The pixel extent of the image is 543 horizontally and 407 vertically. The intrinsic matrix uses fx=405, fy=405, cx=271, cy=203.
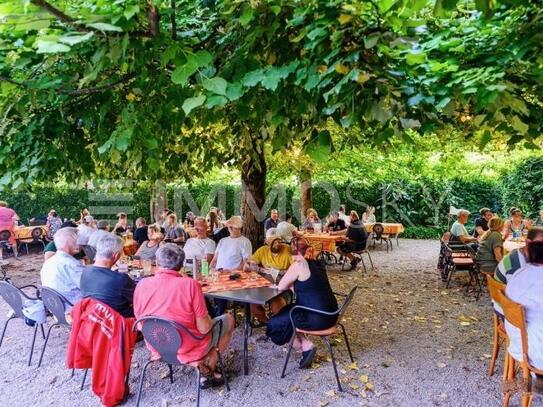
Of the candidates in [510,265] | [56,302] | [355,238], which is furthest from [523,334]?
[355,238]

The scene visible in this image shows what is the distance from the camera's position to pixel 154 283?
10.9 ft

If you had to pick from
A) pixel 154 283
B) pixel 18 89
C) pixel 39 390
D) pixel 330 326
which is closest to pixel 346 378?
pixel 330 326

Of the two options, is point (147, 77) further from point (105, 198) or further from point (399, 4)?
point (105, 198)

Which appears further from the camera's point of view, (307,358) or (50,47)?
(307,358)

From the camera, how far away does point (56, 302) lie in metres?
3.93

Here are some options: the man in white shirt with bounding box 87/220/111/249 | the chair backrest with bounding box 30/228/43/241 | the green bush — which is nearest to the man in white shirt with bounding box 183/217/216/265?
the man in white shirt with bounding box 87/220/111/249

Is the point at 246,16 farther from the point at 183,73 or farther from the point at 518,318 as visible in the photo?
the point at 518,318

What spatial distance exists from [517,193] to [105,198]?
14.8m

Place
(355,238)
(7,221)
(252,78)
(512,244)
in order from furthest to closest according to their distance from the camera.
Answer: (7,221) < (355,238) < (512,244) < (252,78)

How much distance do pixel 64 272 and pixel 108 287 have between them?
3.32ft

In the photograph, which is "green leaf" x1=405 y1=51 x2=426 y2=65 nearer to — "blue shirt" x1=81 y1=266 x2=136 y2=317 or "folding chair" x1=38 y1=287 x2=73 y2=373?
"blue shirt" x1=81 y1=266 x2=136 y2=317

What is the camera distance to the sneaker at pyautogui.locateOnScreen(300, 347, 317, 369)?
163 inches

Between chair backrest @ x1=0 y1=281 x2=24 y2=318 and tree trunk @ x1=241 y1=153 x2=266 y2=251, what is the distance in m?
3.75

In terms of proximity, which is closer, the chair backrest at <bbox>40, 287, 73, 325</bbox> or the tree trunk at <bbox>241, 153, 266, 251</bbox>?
the chair backrest at <bbox>40, 287, 73, 325</bbox>
